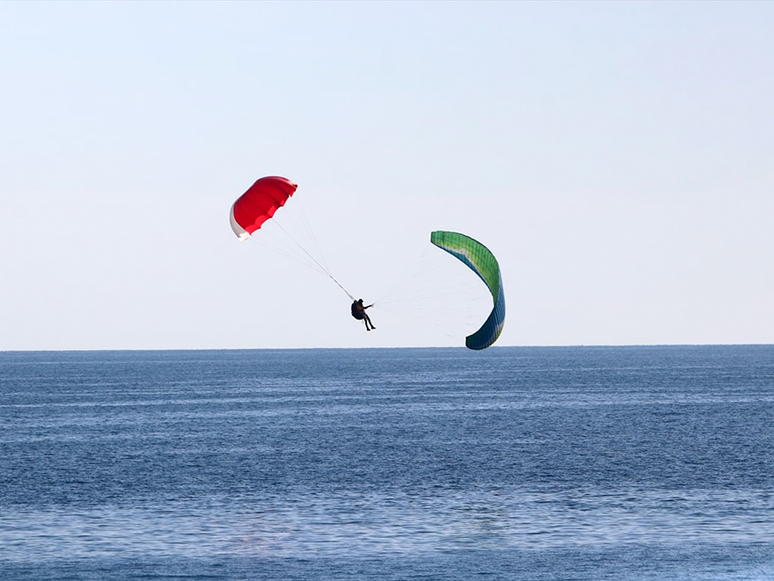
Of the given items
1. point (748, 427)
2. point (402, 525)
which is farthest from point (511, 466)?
point (748, 427)

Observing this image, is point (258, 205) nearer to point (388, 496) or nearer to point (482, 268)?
point (482, 268)

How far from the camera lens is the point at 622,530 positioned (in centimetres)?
3825

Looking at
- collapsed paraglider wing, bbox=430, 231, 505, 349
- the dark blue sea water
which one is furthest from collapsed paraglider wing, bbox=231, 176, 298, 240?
the dark blue sea water

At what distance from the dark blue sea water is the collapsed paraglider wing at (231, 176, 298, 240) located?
11089mm

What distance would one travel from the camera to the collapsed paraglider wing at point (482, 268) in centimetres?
4422

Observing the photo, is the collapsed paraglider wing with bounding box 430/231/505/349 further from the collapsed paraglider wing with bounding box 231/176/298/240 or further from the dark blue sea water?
the dark blue sea water

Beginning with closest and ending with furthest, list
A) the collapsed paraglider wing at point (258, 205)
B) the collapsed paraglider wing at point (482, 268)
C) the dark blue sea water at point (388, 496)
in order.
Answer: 1. the dark blue sea water at point (388, 496)
2. the collapsed paraglider wing at point (258, 205)
3. the collapsed paraglider wing at point (482, 268)

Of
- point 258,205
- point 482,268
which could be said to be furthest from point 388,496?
point 258,205

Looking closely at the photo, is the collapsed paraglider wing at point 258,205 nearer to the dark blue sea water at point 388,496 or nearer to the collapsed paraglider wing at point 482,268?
the collapsed paraglider wing at point 482,268

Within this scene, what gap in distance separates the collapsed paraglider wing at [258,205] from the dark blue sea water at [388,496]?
437 inches

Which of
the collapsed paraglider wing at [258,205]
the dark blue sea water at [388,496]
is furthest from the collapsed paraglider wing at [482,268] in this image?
the dark blue sea water at [388,496]

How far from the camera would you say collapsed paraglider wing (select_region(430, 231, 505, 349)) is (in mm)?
44219

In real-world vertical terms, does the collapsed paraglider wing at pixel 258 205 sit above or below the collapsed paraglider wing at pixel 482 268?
above

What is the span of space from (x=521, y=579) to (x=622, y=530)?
25.8 ft
